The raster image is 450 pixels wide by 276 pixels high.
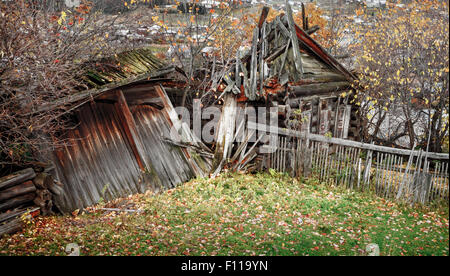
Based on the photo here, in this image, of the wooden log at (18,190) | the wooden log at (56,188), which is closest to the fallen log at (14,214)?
the wooden log at (18,190)

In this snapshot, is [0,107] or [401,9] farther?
[401,9]

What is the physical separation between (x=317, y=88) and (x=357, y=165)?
14.0 ft

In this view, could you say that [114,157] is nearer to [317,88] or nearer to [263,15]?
[263,15]

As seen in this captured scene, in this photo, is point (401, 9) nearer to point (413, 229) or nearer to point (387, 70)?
point (387, 70)

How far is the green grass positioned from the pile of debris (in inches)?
11.4

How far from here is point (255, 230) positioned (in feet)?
21.7

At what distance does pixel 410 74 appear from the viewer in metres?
10.1

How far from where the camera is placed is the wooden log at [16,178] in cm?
649

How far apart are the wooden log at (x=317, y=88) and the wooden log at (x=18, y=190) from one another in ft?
25.9

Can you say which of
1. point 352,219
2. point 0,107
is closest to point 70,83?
point 0,107

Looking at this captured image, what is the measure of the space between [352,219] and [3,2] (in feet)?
30.0

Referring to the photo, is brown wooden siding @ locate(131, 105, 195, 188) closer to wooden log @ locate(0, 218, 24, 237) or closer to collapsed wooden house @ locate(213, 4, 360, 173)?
collapsed wooden house @ locate(213, 4, 360, 173)

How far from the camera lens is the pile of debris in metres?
6.50

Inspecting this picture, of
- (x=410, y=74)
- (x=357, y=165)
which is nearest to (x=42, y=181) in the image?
(x=357, y=165)
